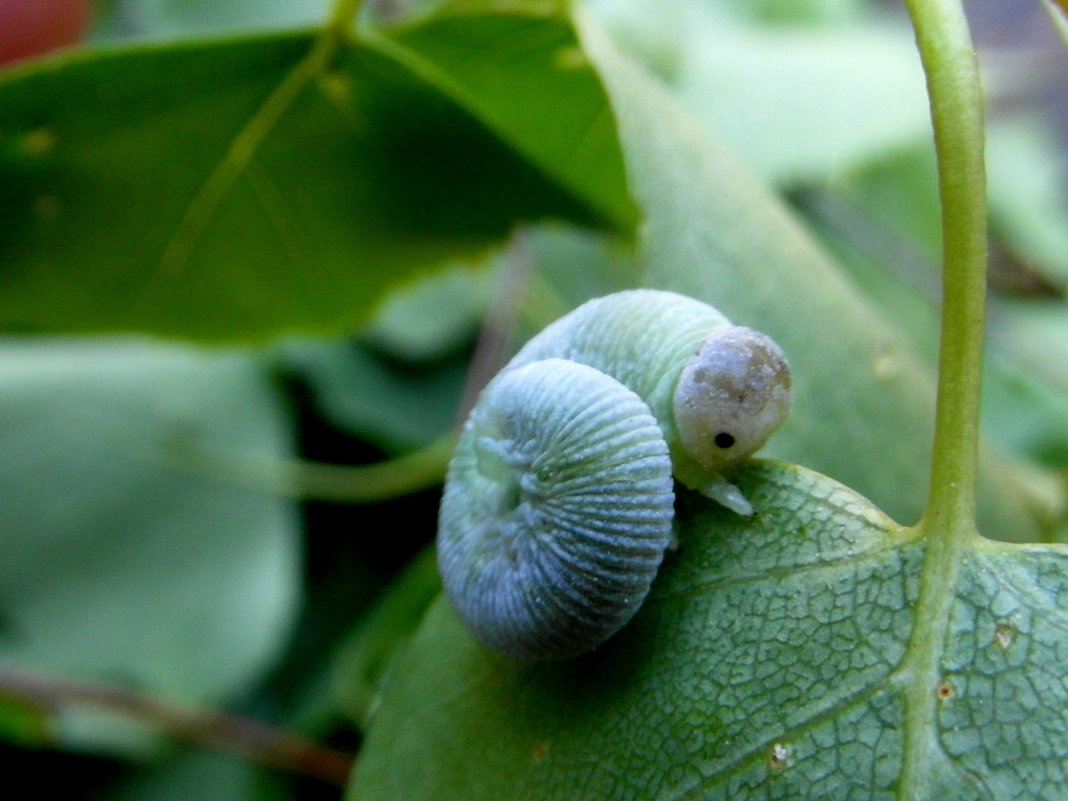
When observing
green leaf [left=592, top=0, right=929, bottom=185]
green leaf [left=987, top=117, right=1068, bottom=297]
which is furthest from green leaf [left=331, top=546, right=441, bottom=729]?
green leaf [left=987, top=117, right=1068, bottom=297]

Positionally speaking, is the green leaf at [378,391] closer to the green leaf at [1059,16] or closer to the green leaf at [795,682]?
the green leaf at [795,682]

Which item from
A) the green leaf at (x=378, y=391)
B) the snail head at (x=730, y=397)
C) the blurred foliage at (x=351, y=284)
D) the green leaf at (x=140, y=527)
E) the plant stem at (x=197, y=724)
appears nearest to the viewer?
the snail head at (x=730, y=397)

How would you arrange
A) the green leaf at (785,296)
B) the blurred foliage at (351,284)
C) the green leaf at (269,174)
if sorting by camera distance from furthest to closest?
the green leaf at (269,174) < the blurred foliage at (351,284) < the green leaf at (785,296)

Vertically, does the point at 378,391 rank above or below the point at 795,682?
below

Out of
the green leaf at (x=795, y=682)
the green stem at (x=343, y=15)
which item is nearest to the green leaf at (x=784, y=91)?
the green stem at (x=343, y=15)

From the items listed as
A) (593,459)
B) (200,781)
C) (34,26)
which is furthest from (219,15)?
(593,459)

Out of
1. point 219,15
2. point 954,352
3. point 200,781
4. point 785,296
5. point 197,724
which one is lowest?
point 200,781

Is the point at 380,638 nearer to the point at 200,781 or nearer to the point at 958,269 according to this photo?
the point at 200,781
